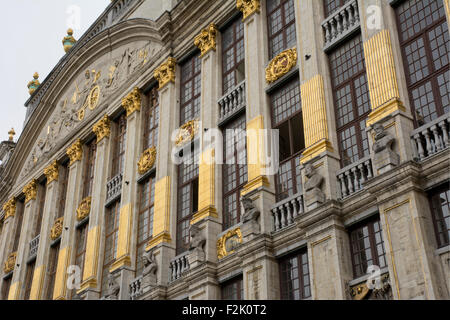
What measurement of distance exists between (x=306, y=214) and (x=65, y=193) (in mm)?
18842

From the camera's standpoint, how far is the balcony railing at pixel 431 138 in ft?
53.3

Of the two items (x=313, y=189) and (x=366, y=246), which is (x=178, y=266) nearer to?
(x=313, y=189)

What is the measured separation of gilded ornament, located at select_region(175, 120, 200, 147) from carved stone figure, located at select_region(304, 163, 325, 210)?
7.41 m

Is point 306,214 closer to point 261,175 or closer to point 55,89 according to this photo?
point 261,175

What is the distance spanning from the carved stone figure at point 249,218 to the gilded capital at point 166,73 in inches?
373

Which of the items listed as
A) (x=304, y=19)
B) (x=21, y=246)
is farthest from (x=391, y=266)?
(x=21, y=246)

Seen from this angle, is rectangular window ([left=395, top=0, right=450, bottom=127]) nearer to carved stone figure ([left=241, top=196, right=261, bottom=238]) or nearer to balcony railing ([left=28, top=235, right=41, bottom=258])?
carved stone figure ([left=241, top=196, right=261, bottom=238])

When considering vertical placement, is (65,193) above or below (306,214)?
above

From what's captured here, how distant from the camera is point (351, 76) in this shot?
2016cm

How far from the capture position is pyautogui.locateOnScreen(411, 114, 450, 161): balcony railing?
1625 centimetres

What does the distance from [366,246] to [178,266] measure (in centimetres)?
783

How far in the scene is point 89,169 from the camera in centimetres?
3281

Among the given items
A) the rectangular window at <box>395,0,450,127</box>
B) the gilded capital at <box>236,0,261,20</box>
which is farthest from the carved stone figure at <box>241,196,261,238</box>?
the gilded capital at <box>236,0,261,20</box>

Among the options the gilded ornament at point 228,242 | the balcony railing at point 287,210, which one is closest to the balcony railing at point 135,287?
the gilded ornament at point 228,242
